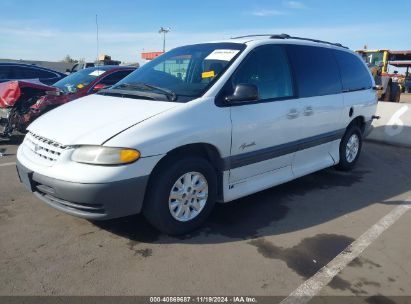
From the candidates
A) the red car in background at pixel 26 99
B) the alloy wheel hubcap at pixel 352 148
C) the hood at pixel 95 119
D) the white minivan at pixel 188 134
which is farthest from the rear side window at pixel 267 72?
the red car in background at pixel 26 99

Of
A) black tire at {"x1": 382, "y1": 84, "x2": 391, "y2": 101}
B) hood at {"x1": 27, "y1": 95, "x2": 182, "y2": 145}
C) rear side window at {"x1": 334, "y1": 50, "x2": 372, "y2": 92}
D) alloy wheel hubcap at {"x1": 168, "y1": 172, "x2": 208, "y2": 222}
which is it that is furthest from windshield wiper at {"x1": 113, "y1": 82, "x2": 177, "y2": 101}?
black tire at {"x1": 382, "y1": 84, "x2": 391, "y2": 101}

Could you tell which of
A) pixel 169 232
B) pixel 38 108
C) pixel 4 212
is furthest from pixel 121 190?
pixel 38 108

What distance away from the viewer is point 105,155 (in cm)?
303

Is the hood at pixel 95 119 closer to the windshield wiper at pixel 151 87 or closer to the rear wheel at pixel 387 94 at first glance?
the windshield wiper at pixel 151 87

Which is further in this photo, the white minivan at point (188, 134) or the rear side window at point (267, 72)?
the rear side window at point (267, 72)

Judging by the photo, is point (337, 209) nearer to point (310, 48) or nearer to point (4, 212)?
point (310, 48)

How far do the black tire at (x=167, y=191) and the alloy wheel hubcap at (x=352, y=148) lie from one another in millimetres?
3077

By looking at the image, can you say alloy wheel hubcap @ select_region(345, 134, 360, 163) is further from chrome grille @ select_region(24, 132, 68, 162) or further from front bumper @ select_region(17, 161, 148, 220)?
chrome grille @ select_region(24, 132, 68, 162)

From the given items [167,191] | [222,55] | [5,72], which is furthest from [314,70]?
[5,72]

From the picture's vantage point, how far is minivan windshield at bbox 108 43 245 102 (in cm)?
372

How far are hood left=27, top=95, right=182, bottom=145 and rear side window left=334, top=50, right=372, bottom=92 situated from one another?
3.09 meters

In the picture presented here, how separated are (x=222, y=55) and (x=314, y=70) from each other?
1.46 meters

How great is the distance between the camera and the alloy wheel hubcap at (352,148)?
5851 millimetres

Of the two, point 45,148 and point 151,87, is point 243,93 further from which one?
point 45,148
